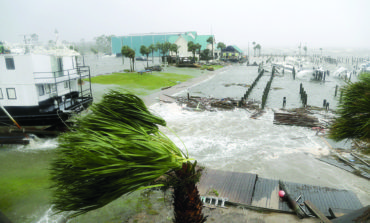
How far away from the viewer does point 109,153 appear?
381 cm

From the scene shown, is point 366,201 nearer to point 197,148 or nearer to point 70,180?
point 197,148

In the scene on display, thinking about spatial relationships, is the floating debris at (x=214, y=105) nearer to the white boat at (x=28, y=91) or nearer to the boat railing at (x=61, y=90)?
the boat railing at (x=61, y=90)

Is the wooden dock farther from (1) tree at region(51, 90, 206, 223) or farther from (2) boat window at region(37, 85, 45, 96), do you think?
(2) boat window at region(37, 85, 45, 96)

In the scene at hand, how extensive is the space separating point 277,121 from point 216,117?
6117 millimetres

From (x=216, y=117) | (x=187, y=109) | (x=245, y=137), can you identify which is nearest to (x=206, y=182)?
(x=245, y=137)

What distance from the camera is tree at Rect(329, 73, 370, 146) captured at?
613cm

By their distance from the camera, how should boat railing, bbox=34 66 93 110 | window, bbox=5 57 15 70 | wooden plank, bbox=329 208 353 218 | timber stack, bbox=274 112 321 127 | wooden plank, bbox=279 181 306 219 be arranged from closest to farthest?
1. wooden plank, bbox=329 208 353 218
2. wooden plank, bbox=279 181 306 219
3. window, bbox=5 57 15 70
4. boat railing, bbox=34 66 93 110
5. timber stack, bbox=274 112 321 127

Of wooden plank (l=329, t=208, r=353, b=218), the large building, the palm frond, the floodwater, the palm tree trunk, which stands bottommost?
the floodwater

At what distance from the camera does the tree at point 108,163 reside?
3.73 meters

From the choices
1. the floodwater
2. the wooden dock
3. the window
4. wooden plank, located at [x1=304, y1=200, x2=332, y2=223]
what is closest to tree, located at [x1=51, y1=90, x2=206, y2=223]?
wooden plank, located at [x1=304, y1=200, x2=332, y2=223]

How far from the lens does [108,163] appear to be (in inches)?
147

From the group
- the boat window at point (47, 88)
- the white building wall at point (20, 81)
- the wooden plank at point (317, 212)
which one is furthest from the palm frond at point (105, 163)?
the boat window at point (47, 88)

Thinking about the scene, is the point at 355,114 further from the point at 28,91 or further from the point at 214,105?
the point at 214,105

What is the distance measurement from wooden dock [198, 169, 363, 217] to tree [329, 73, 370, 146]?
14.5 ft
